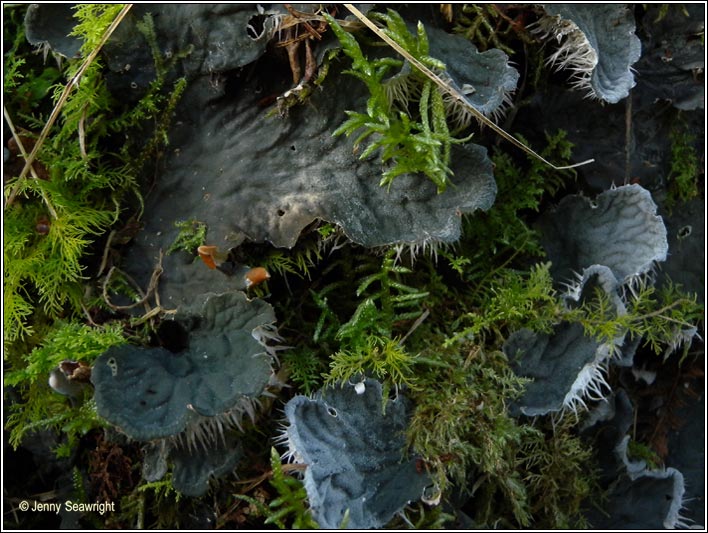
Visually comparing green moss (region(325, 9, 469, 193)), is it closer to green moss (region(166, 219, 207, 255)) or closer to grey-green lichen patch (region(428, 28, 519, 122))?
grey-green lichen patch (region(428, 28, 519, 122))

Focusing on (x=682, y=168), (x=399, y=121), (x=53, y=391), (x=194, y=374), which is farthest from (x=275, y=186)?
(x=682, y=168)

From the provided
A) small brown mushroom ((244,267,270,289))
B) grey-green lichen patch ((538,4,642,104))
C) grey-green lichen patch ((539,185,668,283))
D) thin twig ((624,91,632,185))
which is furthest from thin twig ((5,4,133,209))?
thin twig ((624,91,632,185))

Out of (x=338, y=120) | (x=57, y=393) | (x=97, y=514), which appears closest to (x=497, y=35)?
(x=338, y=120)

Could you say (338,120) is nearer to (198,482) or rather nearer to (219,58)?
(219,58)

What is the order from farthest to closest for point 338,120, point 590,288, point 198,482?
point 590,288 < point 338,120 < point 198,482

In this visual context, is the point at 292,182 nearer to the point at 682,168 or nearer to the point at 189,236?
the point at 189,236
